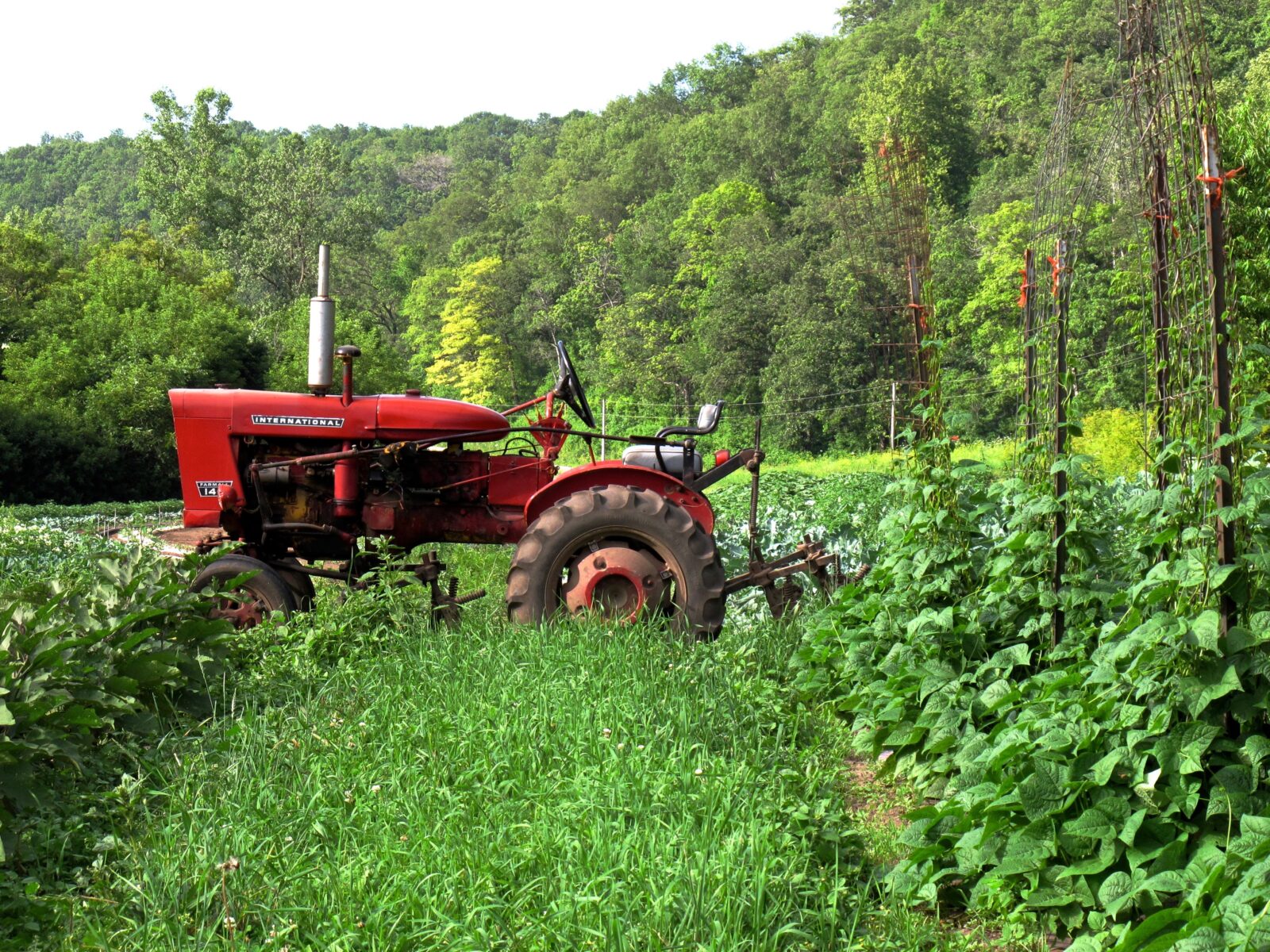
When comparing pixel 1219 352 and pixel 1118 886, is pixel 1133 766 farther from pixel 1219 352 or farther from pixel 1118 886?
pixel 1219 352

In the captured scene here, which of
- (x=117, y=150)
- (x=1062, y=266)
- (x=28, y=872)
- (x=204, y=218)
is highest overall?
(x=117, y=150)

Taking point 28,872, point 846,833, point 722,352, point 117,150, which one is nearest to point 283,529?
point 28,872

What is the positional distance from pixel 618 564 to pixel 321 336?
7.19 ft

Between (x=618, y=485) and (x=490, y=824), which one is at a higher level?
(x=618, y=485)

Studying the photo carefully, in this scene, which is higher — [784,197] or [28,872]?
[784,197]

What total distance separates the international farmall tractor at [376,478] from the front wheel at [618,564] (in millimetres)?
122

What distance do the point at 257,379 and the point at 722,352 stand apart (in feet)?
76.6

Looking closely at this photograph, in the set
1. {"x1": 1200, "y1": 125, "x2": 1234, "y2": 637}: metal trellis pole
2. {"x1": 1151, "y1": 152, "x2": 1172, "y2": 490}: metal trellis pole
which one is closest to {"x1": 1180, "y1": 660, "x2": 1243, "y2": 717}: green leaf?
{"x1": 1200, "y1": 125, "x2": 1234, "y2": 637}: metal trellis pole

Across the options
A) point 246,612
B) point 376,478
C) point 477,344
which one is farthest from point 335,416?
point 477,344

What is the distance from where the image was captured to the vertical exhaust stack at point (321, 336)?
267 inches

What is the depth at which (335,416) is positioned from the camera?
6941mm

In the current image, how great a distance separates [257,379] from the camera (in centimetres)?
2655

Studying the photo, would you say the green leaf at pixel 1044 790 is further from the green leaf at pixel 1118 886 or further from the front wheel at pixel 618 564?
the front wheel at pixel 618 564

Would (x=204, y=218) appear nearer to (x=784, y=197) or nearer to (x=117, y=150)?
(x=784, y=197)
